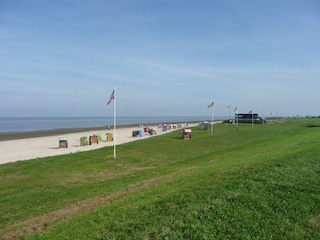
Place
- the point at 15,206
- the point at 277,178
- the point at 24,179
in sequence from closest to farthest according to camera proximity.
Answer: the point at 277,178 < the point at 15,206 < the point at 24,179

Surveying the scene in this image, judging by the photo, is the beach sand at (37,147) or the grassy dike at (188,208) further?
the beach sand at (37,147)

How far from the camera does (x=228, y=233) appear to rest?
461 centimetres

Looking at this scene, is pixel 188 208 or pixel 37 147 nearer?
pixel 188 208

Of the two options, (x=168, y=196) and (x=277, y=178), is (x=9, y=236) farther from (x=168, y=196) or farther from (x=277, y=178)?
(x=277, y=178)

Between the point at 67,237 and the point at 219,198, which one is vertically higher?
the point at 219,198

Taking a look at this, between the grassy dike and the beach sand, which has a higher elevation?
the grassy dike

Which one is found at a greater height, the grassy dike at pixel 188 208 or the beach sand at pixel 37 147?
the grassy dike at pixel 188 208

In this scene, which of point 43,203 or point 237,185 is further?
point 43,203

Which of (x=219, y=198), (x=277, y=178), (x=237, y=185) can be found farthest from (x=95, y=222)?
(x=277, y=178)

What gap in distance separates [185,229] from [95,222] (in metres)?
1.77

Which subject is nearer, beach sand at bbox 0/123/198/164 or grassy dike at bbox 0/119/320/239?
grassy dike at bbox 0/119/320/239

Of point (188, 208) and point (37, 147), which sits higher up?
point (188, 208)

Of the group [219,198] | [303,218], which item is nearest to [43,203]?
[219,198]

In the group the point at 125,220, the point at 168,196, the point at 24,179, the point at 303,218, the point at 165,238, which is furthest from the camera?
the point at 24,179
